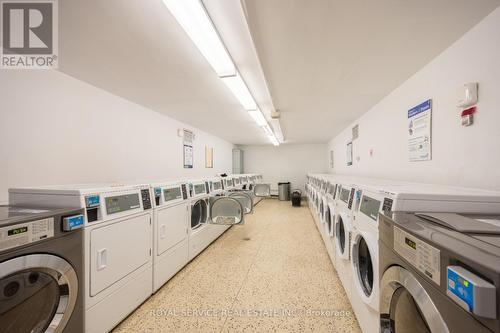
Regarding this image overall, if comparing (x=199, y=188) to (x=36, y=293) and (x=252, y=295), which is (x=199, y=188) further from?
(x=36, y=293)

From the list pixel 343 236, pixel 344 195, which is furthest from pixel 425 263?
pixel 343 236

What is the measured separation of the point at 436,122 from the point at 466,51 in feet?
1.79

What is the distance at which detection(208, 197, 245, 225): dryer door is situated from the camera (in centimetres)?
295

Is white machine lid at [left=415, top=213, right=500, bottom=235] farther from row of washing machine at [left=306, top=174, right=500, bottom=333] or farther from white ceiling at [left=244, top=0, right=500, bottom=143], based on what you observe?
white ceiling at [left=244, top=0, right=500, bottom=143]

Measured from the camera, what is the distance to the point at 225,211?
2977 mm

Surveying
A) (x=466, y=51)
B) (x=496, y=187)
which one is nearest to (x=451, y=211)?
(x=496, y=187)

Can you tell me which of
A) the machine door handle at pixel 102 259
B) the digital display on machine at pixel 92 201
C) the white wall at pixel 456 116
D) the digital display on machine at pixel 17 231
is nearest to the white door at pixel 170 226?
the machine door handle at pixel 102 259

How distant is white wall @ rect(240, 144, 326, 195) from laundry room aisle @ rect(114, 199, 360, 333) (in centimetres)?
491

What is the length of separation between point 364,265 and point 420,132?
1.44 meters

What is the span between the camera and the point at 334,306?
1.68 meters

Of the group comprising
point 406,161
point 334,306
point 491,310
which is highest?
point 406,161

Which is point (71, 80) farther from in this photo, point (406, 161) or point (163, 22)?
point (406, 161)

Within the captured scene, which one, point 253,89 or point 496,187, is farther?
point 253,89

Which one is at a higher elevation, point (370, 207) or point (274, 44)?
point (274, 44)
